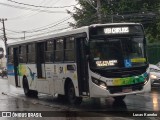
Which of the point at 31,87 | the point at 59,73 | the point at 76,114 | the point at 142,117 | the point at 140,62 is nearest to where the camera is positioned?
the point at 142,117

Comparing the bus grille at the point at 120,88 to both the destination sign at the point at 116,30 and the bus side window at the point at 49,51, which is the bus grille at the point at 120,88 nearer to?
the destination sign at the point at 116,30

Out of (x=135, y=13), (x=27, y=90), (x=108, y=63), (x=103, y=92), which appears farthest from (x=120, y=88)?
(x=135, y=13)

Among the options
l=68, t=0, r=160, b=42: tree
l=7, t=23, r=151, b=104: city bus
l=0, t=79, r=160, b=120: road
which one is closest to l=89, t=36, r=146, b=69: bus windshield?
l=7, t=23, r=151, b=104: city bus

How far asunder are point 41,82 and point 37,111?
4.91 meters

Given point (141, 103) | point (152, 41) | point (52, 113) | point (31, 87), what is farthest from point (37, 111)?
point (152, 41)

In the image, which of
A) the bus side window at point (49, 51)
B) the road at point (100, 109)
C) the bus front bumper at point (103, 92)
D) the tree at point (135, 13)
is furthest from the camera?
the tree at point (135, 13)

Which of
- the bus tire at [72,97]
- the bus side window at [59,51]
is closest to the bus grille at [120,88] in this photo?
the bus tire at [72,97]

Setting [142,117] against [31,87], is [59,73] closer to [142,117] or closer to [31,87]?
[31,87]

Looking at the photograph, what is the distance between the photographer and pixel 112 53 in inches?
592

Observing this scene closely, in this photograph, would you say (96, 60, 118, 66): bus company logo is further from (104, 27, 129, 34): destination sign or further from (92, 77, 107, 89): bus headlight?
(104, 27, 129, 34): destination sign

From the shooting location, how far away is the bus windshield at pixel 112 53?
14961 millimetres

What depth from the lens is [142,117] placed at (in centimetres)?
1259

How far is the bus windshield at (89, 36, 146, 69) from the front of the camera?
589 inches

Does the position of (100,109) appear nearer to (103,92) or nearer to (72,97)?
(103,92)
